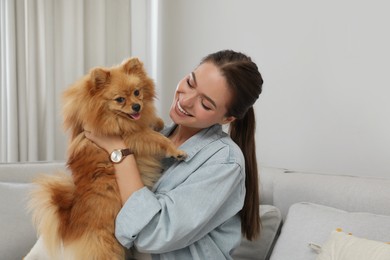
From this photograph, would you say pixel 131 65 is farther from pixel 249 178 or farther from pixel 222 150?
pixel 249 178

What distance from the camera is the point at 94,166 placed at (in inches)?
54.1

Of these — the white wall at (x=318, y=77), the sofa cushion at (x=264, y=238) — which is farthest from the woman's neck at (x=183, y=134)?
the white wall at (x=318, y=77)

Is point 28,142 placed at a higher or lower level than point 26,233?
higher

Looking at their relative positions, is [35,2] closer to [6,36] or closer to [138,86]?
[6,36]

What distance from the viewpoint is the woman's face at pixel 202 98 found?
1.40 meters

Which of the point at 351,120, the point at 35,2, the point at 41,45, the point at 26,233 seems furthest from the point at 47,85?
the point at 351,120

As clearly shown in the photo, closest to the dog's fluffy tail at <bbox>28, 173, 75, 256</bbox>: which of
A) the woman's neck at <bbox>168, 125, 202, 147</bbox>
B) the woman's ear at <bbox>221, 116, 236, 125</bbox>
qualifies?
the woman's neck at <bbox>168, 125, 202, 147</bbox>

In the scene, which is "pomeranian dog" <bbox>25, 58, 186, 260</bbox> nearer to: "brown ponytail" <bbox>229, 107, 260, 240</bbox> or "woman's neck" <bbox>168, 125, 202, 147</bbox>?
"woman's neck" <bbox>168, 125, 202, 147</bbox>

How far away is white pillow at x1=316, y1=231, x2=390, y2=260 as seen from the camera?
1.26 meters

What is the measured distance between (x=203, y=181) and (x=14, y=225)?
100cm

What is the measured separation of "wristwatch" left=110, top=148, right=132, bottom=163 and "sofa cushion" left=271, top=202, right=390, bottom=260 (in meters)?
0.66

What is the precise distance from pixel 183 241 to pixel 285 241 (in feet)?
1.58

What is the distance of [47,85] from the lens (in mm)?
2826

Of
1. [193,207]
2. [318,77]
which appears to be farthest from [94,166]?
[318,77]
